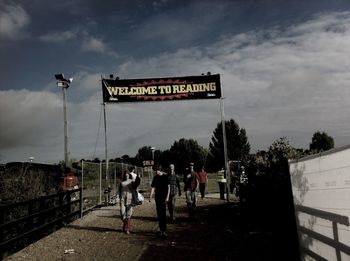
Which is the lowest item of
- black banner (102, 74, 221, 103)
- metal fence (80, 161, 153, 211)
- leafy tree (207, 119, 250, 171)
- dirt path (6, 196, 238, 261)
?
dirt path (6, 196, 238, 261)

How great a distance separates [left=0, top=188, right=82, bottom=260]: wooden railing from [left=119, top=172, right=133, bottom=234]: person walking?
2238mm

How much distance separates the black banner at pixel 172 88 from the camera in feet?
81.7

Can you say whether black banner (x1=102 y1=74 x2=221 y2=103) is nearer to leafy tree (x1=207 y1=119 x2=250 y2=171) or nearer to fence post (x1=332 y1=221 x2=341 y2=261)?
fence post (x1=332 y1=221 x2=341 y2=261)

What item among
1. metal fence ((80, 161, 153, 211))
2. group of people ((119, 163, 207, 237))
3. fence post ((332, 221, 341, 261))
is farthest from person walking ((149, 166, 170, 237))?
fence post ((332, 221, 341, 261))

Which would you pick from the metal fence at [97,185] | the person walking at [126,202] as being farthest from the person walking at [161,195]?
the metal fence at [97,185]

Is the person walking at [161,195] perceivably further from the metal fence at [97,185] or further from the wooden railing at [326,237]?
the metal fence at [97,185]

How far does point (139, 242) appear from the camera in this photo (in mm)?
11648

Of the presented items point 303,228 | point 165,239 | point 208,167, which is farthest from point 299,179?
point 208,167

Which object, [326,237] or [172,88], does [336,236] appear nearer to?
[326,237]

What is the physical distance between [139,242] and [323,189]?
20.8 feet

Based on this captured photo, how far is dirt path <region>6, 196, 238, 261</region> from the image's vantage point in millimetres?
10156

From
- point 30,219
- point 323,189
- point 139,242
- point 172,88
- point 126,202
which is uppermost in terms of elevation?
point 172,88

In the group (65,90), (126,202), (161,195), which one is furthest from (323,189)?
(65,90)

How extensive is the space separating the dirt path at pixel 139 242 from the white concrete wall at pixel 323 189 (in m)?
2.74
